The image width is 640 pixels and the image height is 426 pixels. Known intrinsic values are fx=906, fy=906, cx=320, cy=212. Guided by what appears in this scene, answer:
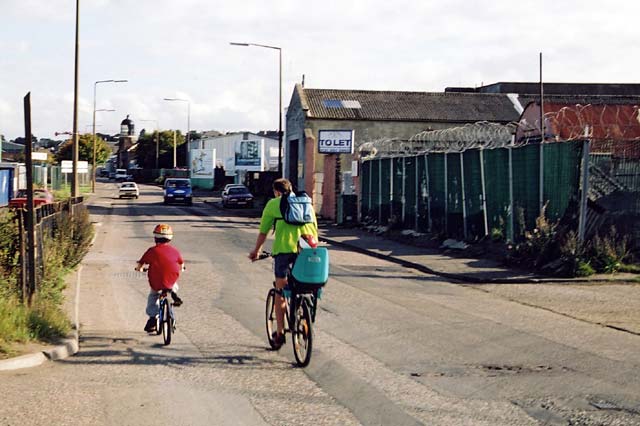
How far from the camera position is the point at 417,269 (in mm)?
20297

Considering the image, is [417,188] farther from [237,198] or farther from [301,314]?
[237,198]

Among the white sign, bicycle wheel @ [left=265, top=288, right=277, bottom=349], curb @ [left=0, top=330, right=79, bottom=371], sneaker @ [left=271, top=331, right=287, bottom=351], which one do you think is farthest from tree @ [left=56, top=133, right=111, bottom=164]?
sneaker @ [left=271, top=331, right=287, bottom=351]

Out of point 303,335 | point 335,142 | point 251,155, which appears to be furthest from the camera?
point 251,155

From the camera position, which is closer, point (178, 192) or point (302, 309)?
point (302, 309)

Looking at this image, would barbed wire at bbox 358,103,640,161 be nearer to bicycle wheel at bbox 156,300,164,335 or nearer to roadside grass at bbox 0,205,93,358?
roadside grass at bbox 0,205,93,358

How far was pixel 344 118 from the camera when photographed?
180 ft

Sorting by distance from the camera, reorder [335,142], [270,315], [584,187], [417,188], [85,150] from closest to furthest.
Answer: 1. [270,315]
2. [584,187]
3. [417,188]
4. [335,142]
5. [85,150]

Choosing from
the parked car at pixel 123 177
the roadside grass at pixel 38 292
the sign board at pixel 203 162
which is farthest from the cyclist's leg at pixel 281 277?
the parked car at pixel 123 177

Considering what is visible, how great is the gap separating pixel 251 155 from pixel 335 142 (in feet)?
154

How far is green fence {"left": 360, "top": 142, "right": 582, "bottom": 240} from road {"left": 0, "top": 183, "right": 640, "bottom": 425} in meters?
5.26

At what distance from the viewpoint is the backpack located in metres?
9.33

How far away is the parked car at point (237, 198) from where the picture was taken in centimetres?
5409

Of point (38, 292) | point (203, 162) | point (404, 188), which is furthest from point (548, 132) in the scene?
point (203, 162)

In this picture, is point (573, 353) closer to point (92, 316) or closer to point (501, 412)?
point (501, 412)
